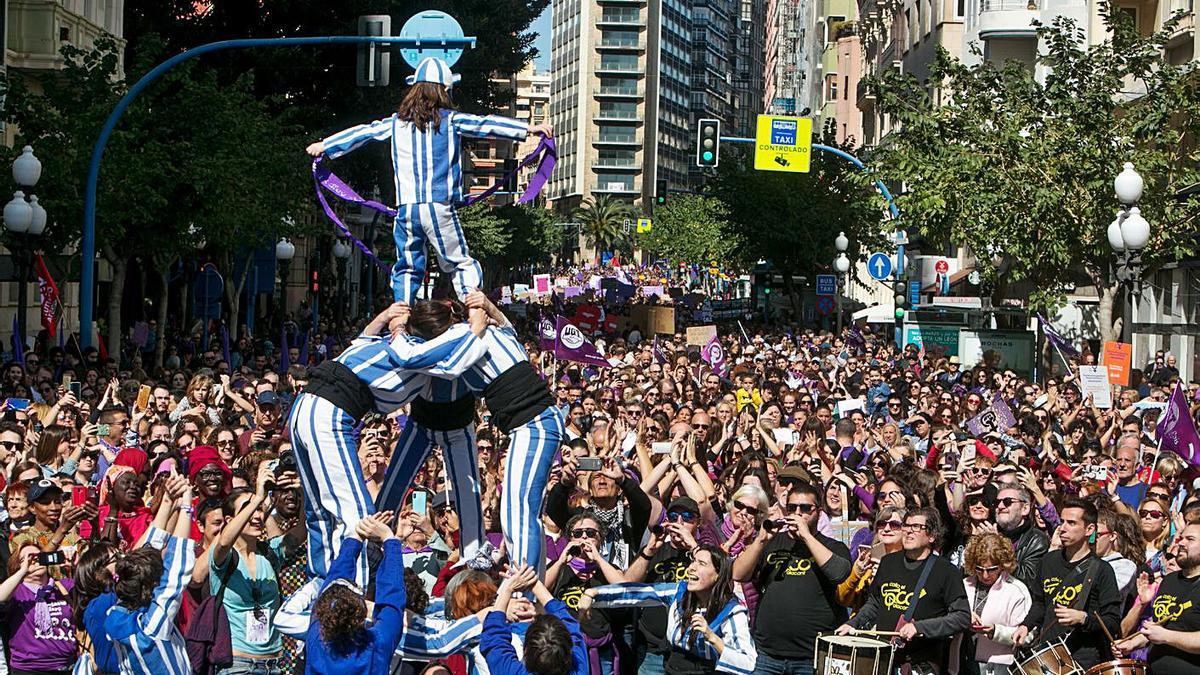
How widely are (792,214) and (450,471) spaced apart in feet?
157

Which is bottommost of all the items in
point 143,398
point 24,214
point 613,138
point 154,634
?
point 154,634

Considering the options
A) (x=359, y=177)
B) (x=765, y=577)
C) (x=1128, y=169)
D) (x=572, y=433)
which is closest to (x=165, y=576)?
(x=765, y=577)

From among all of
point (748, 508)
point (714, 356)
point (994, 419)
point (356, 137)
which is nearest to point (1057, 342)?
point (714, 356)

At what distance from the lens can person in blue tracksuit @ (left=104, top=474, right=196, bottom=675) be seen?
8219mm

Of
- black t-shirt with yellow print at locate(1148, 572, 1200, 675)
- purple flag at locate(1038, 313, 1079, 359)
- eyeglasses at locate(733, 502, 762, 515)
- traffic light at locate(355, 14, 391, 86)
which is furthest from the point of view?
purple flag at locate(1038, 313, 1079, 359)

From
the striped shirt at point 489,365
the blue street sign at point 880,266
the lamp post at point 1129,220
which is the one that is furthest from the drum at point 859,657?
the blue street sign at point 880,266

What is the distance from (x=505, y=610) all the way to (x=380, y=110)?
3705 centimetres

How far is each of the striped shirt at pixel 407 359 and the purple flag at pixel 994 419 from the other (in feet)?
34.7

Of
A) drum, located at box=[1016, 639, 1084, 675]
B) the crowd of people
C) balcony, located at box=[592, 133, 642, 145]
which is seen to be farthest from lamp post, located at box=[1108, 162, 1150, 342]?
balcony, located at box=[592, 133, 642, 145]

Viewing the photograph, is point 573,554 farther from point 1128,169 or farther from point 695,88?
point 695,88

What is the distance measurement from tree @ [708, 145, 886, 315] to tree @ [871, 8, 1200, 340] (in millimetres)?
22361

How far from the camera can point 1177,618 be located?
8.95 metres

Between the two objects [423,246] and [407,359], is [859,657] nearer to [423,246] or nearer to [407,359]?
[407,359]

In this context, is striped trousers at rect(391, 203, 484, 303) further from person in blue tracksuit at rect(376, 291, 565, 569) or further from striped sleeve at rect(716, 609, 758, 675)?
striped sleeve at rect(716, 609, 758, 675)
